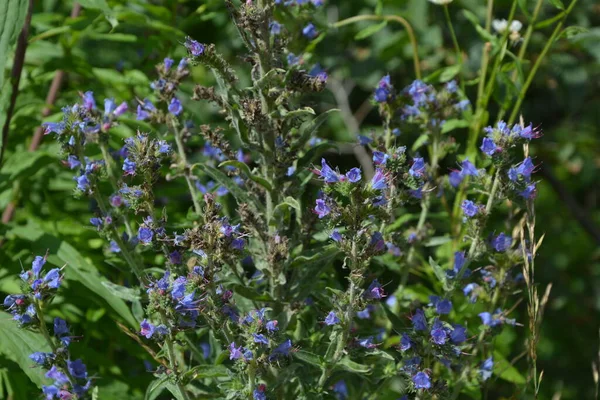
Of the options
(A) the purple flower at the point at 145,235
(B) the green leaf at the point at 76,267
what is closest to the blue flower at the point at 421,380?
(A) the purple flower at the point at 145,235

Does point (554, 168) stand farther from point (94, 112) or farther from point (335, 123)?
point (94, 112)

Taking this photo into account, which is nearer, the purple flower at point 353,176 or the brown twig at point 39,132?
the purple flower at point 353,176

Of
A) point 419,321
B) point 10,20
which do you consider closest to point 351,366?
point 419,321

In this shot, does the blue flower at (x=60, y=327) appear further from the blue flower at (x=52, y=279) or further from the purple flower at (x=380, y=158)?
the purple flower at (x=380, y=158)

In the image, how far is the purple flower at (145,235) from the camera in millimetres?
2299

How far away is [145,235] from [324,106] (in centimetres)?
377

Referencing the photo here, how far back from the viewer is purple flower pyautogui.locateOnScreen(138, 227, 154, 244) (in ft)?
7.54

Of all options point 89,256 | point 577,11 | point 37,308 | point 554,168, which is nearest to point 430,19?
point 577,11

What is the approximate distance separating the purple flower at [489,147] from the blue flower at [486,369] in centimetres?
74

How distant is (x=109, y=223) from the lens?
99.9 inches

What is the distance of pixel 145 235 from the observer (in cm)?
230

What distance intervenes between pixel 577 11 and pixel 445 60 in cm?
83

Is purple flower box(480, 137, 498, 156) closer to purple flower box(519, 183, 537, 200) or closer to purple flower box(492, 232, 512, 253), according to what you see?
purple flower box(519, 183, 537, 200)

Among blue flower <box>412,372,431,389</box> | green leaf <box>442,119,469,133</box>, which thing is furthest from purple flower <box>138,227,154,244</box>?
green leaf <box>442,119,469,133</box>
